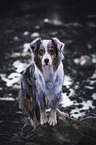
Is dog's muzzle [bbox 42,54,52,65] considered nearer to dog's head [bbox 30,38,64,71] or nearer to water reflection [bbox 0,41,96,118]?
dog's head [bbox 30,38,64,71]

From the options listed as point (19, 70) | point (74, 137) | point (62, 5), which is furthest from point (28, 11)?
point (74, 137)

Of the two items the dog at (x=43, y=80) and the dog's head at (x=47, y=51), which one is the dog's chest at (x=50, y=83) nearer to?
the dog at (x=43, y=80)

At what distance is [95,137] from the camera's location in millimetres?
2998

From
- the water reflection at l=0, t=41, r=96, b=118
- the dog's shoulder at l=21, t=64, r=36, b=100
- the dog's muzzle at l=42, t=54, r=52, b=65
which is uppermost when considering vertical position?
the dog's muzzle at l=42, t=54, r=52, b=65

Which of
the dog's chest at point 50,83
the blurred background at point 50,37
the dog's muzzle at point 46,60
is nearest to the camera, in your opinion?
the dog's muzzle at point 46,60

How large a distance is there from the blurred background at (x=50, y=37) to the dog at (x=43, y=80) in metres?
0.65

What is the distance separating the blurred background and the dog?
→ 2.13ft

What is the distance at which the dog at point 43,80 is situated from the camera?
98.6 inches

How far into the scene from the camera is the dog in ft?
8.21

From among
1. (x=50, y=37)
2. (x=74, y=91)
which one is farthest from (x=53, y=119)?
(x=50, y=37)

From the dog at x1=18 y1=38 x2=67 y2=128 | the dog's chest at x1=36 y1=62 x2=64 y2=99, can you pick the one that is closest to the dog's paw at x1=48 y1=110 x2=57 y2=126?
the dog at x1=18 y1=38 x2=67 y2=128

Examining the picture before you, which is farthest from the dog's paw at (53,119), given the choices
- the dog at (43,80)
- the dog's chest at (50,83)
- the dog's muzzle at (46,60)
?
the dog's muzzle at (46,60)

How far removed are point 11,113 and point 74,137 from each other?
55.7 inches

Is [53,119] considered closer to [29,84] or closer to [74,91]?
[29,84]
